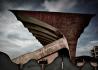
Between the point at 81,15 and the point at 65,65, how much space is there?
4.82 m

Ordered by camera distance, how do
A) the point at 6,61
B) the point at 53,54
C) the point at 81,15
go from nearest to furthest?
the point at 6,61
the point at 53,54
the point at 81,15

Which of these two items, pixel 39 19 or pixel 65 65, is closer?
pixel 65 65

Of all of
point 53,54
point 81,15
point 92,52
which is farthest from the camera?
point 92,52

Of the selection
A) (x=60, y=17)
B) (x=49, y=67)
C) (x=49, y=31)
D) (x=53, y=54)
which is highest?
(x=60, y=17)

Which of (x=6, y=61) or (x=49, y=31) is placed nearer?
(x=6, y=61)

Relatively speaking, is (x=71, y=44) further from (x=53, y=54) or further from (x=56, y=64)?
(x=56, y=64)

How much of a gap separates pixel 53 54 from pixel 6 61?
127 inches

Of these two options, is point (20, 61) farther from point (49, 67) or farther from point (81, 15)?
point (81, 15)

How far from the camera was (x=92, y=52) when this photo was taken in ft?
67.4

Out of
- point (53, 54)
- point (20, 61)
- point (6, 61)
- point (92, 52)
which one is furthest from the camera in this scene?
point (92, 52)

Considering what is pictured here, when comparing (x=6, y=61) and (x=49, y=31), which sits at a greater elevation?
(x=49, y=31)

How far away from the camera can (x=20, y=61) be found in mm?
7887

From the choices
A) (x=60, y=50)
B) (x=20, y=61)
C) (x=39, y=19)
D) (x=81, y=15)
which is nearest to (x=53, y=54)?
(x=60, y=50)

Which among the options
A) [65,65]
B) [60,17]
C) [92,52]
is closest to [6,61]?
[65,65]
